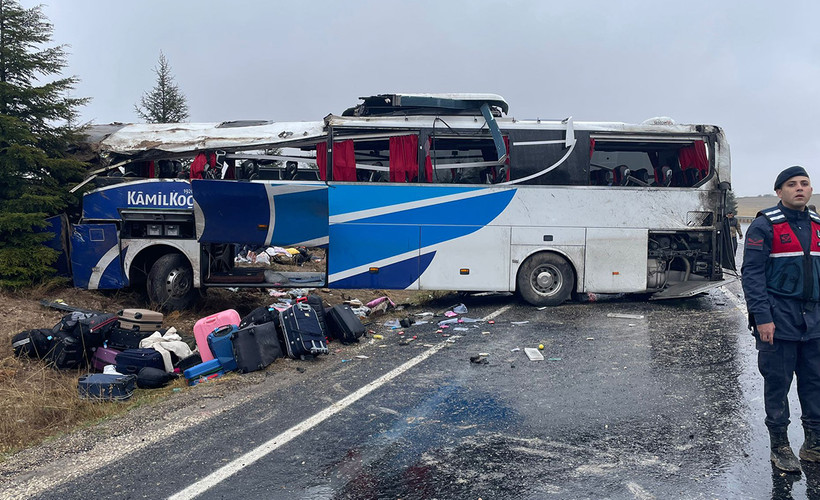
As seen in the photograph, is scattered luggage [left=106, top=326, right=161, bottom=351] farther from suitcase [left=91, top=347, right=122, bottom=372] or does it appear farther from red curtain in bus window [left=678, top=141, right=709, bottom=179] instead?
red curtain in bus window [left=678, top=141, right=709, bottom=179]

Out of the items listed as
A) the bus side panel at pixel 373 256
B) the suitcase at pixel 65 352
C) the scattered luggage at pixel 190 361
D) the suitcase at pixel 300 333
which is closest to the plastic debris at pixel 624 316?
the bus side panel at pixel 373 256

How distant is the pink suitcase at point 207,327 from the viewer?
6.71 meters

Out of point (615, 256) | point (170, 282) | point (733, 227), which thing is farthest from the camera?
point (733, 227)

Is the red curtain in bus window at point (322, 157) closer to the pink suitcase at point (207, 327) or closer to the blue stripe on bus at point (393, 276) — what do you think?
the blue stripe on bus at point (393, 276)

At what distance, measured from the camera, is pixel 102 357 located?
693cm

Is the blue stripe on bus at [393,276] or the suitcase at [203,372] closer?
the suitcase at [203,372]

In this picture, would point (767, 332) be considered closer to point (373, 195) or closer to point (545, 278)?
point (545, 278)

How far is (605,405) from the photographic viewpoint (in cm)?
488

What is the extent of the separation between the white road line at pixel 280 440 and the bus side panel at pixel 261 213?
12.4 ft

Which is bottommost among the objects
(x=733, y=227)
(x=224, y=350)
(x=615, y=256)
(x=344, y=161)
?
(x=224, y=350)

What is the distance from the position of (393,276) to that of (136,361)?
14.2ft

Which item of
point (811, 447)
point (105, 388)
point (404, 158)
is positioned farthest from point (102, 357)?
point (811, 447)

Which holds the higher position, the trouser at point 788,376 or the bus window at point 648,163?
the bus window at point 648,163

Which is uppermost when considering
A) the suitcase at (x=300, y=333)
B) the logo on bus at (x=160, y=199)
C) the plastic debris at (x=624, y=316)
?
the logo on bus at (x=160, y=199)
